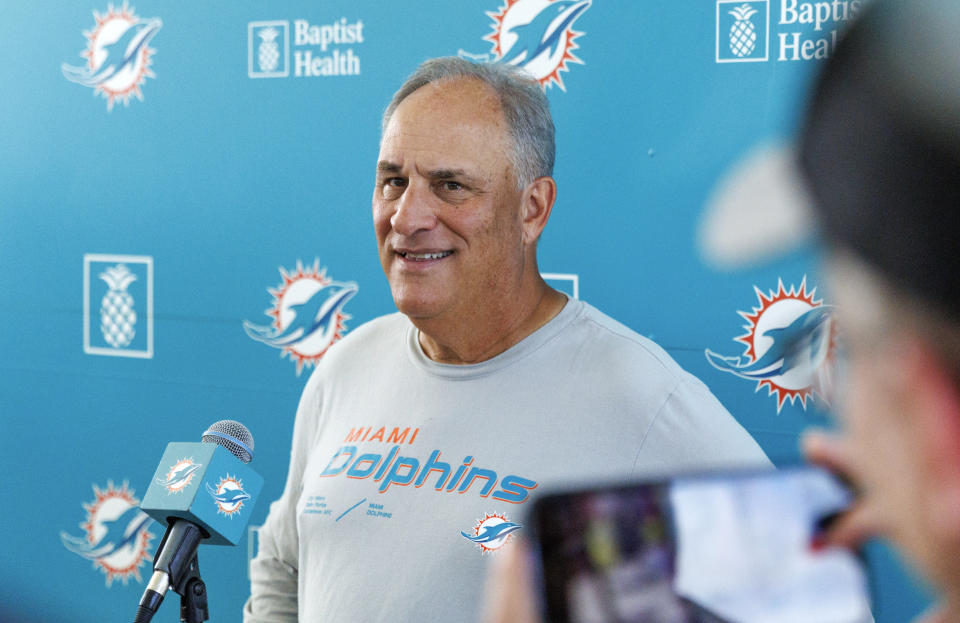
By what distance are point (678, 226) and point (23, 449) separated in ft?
6.19

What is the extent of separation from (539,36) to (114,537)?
1.62 metres

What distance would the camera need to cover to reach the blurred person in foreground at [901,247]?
0.23 metres

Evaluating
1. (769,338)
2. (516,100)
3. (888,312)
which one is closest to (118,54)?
(516,100)

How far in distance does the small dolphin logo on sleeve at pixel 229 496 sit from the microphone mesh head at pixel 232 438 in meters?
0.07

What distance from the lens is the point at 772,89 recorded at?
1.81m

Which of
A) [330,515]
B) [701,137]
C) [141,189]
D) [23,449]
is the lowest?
[23,449]

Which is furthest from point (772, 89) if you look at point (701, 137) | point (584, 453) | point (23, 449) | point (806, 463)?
point (23, 449)

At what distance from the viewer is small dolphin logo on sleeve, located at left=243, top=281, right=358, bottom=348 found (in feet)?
7.62

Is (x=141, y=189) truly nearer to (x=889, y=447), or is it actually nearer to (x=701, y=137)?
(x=701, y=137)

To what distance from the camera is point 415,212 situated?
58.8 inches

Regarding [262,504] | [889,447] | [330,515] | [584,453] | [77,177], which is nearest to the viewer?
[889,447]

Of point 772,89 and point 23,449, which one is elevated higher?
point 772,89

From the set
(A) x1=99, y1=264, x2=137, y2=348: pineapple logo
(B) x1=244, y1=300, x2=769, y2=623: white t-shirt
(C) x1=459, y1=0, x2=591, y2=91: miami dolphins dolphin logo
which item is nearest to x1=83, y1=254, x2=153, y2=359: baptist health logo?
(A) x1=99, y1=264, x2=137, y2=348: pineapple logo

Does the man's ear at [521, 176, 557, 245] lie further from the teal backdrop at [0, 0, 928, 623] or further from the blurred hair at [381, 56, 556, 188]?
the teal backdrop at [0, 0, 928, 623]
